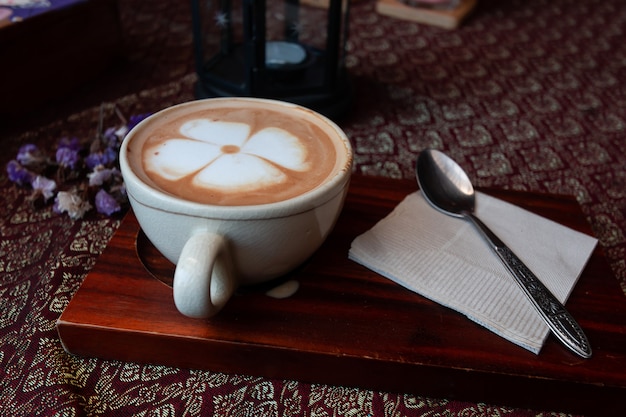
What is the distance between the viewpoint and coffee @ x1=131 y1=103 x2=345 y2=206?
402 millimetres

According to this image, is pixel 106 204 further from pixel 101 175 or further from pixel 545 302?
pixel 545 302

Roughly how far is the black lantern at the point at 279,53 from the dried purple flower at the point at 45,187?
11.5 inches

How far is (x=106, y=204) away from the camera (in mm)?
593

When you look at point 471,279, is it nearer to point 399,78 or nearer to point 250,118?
point 250,118

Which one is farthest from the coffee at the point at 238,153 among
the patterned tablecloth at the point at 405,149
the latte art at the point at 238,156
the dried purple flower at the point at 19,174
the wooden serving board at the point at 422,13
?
the wooden serving board at the point at 422,13

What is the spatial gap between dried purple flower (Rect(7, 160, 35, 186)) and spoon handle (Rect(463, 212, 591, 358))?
1.64 feet

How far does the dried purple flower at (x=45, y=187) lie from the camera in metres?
0.63

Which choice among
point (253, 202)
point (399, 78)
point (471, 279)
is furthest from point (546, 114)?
point (253, 202)

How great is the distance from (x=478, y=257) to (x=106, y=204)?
37 cm

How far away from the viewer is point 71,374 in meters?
0.41

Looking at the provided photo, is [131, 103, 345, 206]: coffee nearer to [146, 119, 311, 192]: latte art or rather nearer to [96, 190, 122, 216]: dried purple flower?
[146, 119, 311, 192]: latte art

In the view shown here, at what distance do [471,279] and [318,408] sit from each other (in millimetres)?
157

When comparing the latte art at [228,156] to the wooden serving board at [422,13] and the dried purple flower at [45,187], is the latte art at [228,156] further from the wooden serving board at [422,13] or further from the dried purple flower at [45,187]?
the wooden serving board at [422,13]

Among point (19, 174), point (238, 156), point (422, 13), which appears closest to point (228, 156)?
point (238, 156)
